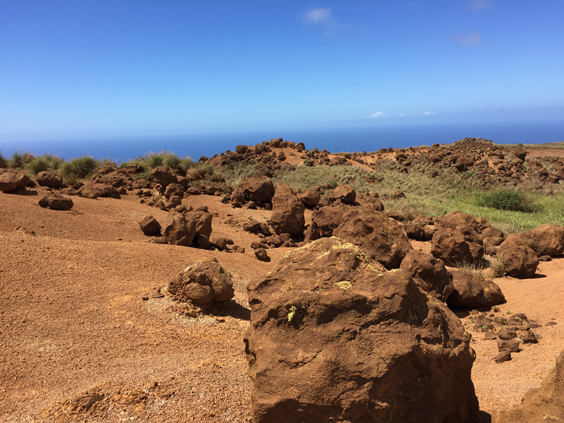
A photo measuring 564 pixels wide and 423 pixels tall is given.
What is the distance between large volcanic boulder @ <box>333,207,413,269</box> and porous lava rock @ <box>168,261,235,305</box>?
319 cm

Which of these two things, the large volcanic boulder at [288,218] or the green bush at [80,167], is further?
the green bush at [80,167]

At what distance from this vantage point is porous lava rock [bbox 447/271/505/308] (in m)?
6.39

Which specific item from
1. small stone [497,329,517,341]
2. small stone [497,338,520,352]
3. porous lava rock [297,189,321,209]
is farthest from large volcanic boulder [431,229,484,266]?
porous lava rock [297,189,321,209]

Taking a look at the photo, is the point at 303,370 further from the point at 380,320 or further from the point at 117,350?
the point at 117,350

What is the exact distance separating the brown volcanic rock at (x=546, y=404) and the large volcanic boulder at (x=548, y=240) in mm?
7696

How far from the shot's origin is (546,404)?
236 cm

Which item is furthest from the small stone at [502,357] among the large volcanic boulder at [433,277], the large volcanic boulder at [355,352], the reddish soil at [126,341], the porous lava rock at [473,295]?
the porous lava rock at [473,295]

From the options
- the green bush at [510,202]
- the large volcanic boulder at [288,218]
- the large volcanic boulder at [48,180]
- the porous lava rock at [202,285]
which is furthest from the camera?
the green bush at [510,202]

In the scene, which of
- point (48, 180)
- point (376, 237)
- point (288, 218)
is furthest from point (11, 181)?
point (376, 237)

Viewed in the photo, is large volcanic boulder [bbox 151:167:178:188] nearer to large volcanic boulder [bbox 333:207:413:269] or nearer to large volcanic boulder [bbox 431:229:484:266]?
large volcanic boulder [bbox 333:207:413:269]

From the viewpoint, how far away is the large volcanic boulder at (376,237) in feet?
24.9

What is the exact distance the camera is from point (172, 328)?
15.2ft

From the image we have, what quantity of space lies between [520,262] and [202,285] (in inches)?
246

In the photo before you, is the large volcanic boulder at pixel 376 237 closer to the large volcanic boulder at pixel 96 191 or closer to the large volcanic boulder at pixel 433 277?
the large volcanic boulder at pixel 433 277
